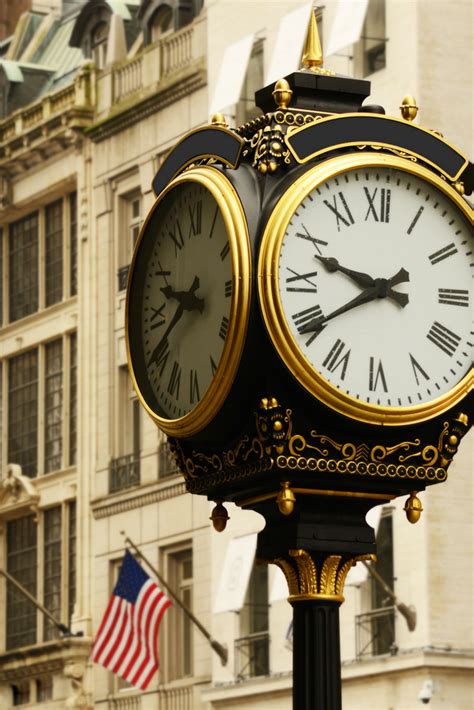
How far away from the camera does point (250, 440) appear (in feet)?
17.9

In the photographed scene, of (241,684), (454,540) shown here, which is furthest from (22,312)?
(454,540)

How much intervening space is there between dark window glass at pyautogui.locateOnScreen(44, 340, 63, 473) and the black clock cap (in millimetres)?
44743

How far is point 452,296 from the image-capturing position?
18.6ft

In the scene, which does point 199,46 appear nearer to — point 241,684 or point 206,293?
point 241,684

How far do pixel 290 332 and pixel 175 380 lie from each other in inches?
23.8

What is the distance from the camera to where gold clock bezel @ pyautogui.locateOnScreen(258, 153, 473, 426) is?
17.4ft

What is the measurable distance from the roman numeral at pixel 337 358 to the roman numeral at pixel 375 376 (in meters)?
0.07

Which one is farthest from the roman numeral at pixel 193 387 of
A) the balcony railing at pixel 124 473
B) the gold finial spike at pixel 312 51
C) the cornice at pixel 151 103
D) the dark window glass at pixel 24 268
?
the dark window glass at pixel 24 268

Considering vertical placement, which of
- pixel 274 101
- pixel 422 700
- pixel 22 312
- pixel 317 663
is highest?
pixel 22 312

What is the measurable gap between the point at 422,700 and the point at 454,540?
259cm

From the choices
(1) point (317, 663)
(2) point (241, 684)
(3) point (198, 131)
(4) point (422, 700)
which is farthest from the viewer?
(2) point (241, 684)

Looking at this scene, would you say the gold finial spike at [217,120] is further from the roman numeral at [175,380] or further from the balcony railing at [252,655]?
the balcony railing at [252,655]

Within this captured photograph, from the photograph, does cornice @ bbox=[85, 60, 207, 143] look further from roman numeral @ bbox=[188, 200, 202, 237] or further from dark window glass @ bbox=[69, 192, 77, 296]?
roman numeral @ bbox=[188, 200, 202, 237]

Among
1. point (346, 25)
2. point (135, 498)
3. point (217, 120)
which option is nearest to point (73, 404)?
point (135, 498)
